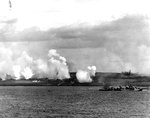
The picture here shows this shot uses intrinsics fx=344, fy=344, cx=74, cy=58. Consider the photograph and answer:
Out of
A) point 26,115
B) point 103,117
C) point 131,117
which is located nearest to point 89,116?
point 103,117

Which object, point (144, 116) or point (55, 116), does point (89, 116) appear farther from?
point (144, 116)

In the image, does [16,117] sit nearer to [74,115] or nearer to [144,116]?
[74,115]

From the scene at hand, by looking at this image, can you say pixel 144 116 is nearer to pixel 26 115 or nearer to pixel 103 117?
pixel 103 117

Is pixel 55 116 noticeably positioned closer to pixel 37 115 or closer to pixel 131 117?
pixel 37 115

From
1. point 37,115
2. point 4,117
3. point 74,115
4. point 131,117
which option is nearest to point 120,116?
point 131,117

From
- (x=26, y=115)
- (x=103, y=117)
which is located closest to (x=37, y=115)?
(x=26, y=115)
